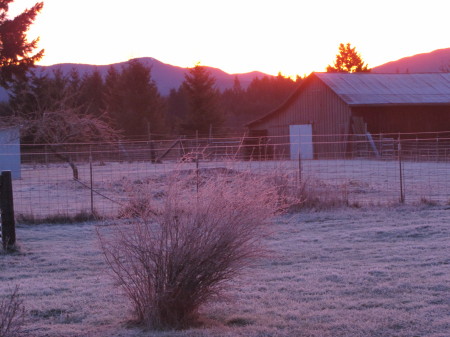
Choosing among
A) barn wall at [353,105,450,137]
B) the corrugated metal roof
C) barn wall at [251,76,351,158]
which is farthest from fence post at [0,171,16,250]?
barn wall at [353,105,450,137]

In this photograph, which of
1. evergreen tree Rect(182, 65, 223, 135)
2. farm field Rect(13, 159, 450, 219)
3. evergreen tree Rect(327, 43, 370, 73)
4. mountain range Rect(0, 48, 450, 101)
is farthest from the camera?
mountain range Rect(0, 48, 450, 101)

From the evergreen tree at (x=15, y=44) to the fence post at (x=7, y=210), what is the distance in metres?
30.4

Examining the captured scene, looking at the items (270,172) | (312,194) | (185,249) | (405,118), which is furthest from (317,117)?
(185,249)

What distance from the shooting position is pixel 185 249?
577 centimetres

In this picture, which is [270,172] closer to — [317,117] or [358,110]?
[358,110]

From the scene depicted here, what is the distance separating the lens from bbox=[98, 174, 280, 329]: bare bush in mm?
5801

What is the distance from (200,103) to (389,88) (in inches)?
641

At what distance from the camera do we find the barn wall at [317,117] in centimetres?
3947

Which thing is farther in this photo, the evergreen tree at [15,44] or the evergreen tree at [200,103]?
the evergreen tree at [200,103]

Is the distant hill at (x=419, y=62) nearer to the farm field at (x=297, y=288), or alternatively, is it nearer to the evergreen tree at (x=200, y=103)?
the evergreen tree at (x=200, y=103)

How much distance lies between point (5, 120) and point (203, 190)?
1821 centimetres

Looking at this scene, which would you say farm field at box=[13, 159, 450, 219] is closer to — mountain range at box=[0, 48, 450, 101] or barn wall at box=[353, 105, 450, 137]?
barn wall at box=[353, 105, 450, 137]

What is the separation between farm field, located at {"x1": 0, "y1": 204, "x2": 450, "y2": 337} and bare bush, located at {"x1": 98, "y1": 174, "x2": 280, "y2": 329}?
0.74 ft

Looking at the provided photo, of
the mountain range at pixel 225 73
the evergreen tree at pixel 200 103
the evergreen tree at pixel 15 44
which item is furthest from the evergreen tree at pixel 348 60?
the mountain range at pixel 225 73
